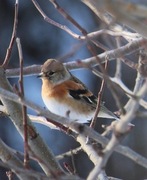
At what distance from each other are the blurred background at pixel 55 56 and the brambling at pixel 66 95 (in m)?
3.59

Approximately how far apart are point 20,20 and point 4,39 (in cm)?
37

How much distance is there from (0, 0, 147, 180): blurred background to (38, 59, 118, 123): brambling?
359 centimetres

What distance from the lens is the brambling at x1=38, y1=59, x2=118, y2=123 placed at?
8.97ft

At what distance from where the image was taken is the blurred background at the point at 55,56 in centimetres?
675

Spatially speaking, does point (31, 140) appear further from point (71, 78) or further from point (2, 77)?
point (71, 78)

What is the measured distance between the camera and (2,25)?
734cm

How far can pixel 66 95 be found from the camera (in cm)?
279

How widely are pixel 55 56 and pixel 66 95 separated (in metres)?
4.50

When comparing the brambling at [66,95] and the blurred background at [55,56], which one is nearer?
the brambling at [66,95]

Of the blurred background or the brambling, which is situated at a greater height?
the brambling

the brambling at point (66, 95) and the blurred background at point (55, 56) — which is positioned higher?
the brambling at point (66, 95)

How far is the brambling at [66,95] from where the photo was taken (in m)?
2.73

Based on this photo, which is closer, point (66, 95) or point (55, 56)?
point (66, 95)

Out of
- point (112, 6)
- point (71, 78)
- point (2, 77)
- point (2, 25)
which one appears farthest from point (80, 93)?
point (2, 25)
